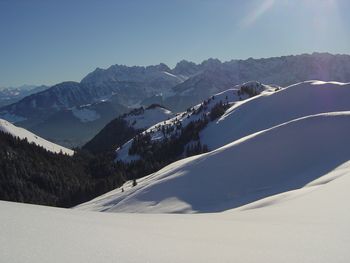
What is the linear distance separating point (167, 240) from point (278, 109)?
492 feet

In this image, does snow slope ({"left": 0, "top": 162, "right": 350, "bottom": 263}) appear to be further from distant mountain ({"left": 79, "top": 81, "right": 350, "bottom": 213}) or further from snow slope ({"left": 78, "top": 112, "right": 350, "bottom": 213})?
snow slope ({"left": 78, "top": 112, "right": 350, "bottom": 213})

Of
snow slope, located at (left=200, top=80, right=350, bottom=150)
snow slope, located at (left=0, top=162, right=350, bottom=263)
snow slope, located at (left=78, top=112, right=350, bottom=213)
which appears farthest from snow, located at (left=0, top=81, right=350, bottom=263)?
snow slope, located at (left=200, top=80, right=350, bottom=150)

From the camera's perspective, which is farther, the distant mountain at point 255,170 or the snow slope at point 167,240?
the distant mountain at point 255,170

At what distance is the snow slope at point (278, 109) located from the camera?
142 metres

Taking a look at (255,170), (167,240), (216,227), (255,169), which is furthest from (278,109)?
(167,240)

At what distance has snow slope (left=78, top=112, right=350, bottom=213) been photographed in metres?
37.4

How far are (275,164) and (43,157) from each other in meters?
158

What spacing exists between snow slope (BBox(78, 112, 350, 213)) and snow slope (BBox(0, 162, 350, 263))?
2369 centimetres

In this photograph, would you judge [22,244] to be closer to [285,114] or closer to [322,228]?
[322,228]

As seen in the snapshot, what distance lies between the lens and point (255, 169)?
42594 millimetres

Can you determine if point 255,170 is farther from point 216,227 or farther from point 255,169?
point 216,227

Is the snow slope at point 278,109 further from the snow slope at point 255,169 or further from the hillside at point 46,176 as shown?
the snow slope at point 255,169

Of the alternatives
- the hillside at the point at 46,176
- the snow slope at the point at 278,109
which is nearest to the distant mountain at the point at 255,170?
the hillside at the point at 46,176

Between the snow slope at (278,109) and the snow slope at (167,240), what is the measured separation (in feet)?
432
